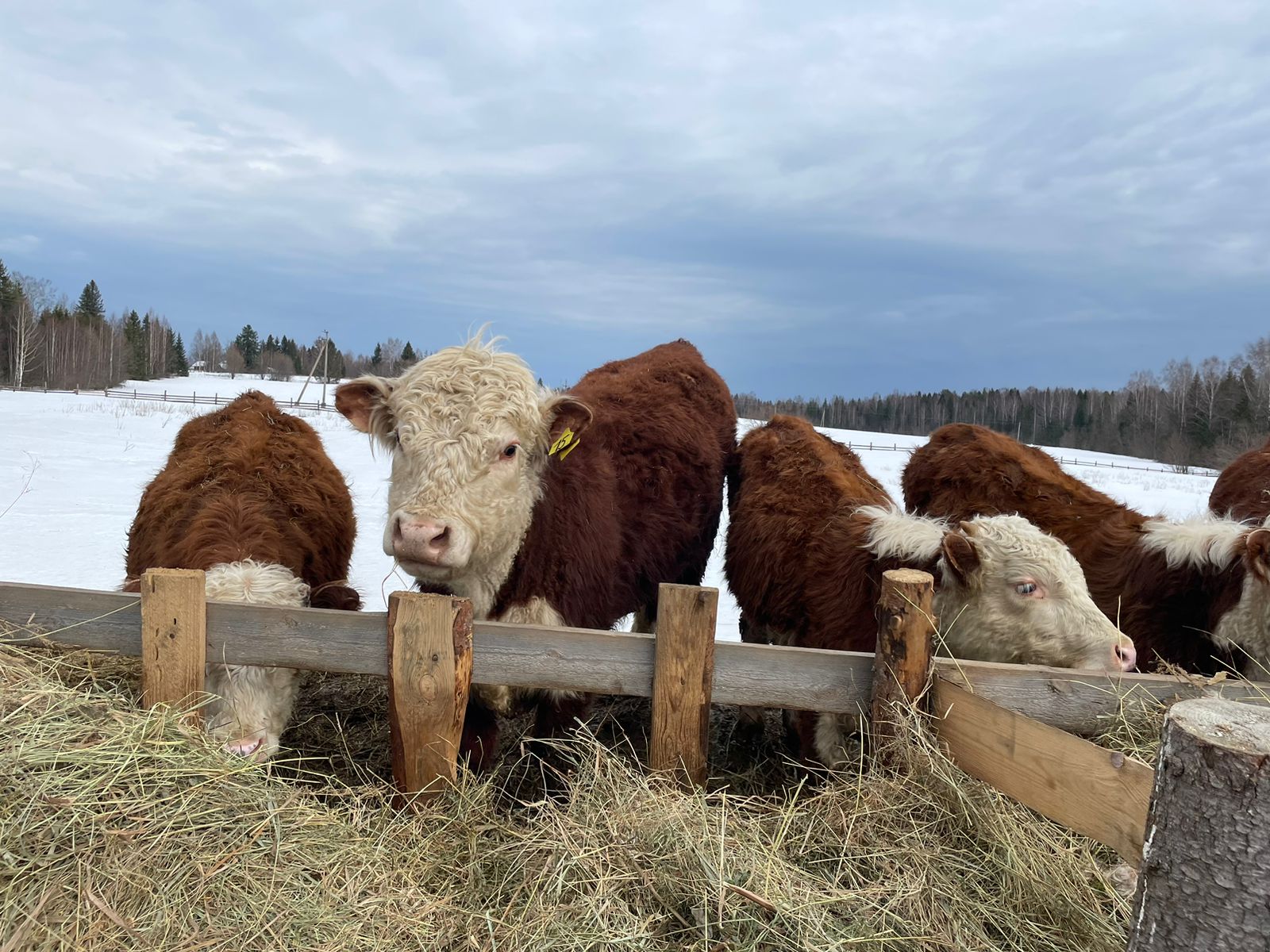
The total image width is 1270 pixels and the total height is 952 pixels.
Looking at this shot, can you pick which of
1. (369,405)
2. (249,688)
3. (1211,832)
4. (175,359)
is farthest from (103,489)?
(175,359)

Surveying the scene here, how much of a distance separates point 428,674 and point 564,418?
1.45 meters

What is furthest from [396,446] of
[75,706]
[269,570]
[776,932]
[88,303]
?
[88,303]

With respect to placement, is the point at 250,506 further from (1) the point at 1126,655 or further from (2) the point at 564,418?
(1) the point at 1126,655

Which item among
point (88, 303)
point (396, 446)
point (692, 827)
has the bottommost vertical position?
point (692, 827)

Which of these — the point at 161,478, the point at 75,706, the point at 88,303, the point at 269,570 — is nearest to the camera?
the point at 75,706

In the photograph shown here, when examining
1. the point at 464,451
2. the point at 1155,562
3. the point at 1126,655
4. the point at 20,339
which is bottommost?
the point at 1126,655

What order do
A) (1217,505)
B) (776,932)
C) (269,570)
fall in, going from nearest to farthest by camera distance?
1. (776,932)
2. (269,570)
3. (1217,505)

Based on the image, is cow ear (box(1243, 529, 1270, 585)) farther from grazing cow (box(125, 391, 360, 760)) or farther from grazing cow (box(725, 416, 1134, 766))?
grazing cow (box(125, 391, 360, 760))

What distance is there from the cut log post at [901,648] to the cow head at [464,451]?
5.42 feet

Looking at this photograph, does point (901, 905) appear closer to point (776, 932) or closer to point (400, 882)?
point (776, 932)

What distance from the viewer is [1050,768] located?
7.87 ft

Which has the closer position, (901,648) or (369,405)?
(901,648)

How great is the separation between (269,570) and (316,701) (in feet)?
4.13

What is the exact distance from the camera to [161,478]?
4.97 meters
